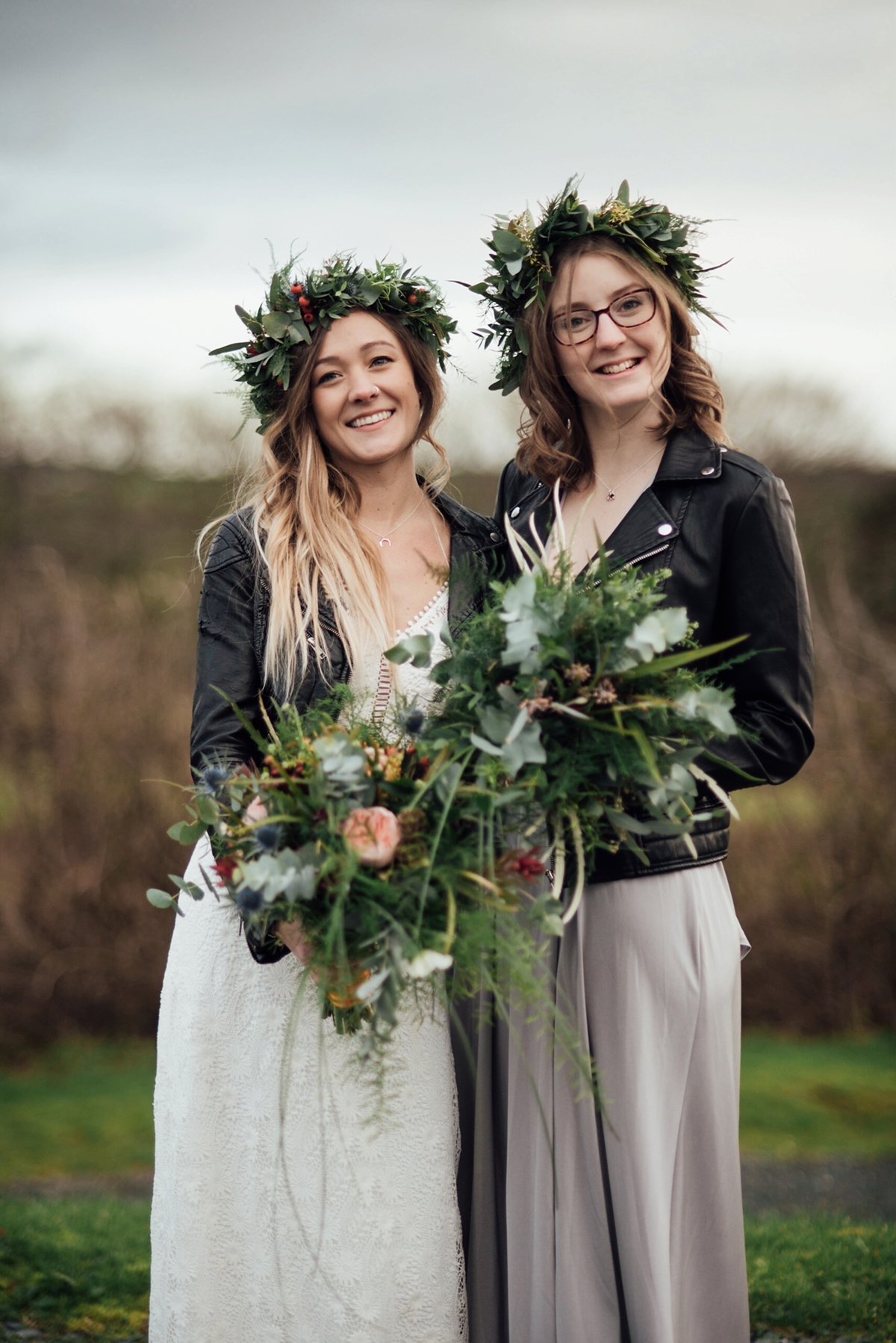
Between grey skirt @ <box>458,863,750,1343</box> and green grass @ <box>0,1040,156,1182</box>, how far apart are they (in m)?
4.28

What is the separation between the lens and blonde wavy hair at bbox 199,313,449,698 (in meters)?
2.76

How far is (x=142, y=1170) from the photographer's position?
6184 millimetres

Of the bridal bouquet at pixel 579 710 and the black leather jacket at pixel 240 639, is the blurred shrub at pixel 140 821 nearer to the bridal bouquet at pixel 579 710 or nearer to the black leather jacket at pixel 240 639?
the black leather jacket at pixel 240 639

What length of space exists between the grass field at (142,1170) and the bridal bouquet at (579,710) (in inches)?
107

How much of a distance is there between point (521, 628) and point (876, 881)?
636 centimetres

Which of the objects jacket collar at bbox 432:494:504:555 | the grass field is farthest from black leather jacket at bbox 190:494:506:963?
the grass field

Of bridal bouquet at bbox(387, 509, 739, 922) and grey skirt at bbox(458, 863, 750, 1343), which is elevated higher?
bridal bouquet at bbox(387, 509, 739, 922)

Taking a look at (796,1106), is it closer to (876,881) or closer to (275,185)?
(876,881)

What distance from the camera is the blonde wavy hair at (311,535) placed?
109 inches

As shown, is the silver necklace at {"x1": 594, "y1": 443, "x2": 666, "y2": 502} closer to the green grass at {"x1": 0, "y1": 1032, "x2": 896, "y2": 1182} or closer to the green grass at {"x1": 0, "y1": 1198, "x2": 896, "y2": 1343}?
the green grass at {"x1": 0, "y1": 1198, "x2": 896, "y2": 1343}

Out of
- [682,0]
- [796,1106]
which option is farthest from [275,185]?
[796,1106]

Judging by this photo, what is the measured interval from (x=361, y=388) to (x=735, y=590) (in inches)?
43.4

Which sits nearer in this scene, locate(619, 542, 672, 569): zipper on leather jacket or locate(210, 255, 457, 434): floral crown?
locate(619, 542, 672, 569): zipper on leather jacket

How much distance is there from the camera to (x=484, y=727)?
6.56ft
